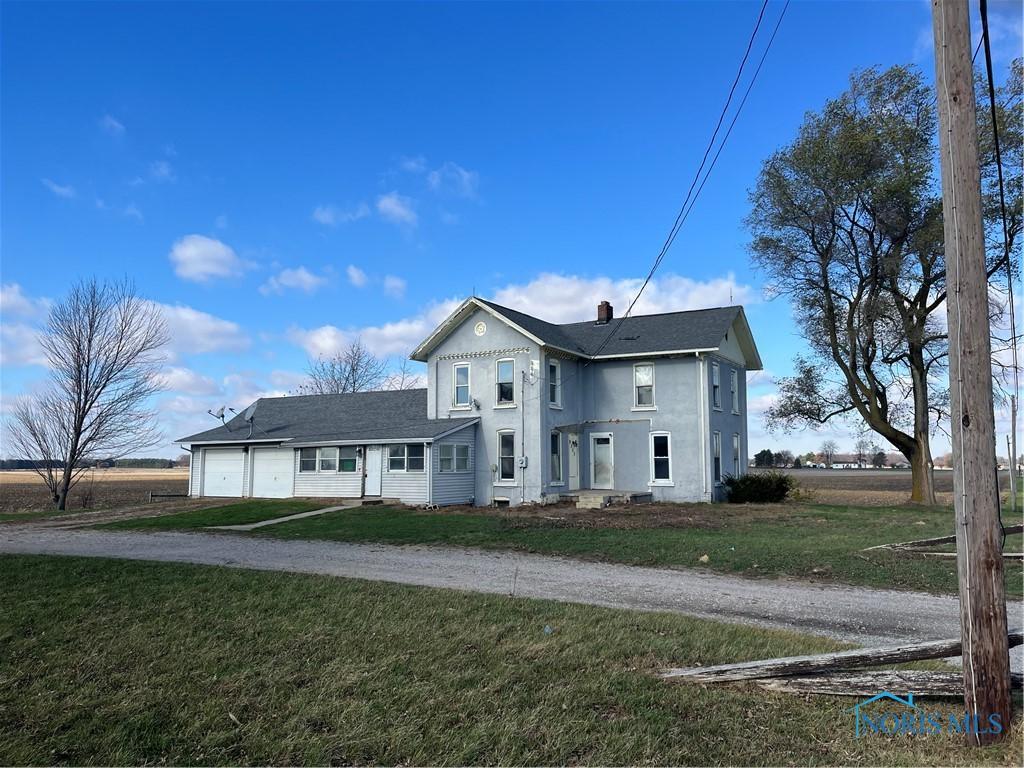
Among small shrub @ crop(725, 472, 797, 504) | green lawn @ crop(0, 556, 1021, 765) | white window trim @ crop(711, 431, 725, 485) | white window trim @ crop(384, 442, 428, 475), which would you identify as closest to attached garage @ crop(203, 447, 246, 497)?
white window trim @ crop(384, 442, 428, 475)

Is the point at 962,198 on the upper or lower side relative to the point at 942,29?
lower

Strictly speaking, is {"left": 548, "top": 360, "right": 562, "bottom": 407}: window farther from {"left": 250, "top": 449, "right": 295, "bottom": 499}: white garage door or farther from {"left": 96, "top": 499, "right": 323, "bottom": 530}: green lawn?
{"left": 250, "top": 449, "right": 295, "bottom": 499}: white garage door

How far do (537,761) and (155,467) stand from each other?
137052mm

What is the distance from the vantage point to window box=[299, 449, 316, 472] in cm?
2845

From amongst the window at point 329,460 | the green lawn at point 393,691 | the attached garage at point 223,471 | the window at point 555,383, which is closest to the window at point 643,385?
the window at point 555,383

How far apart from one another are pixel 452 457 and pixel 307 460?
6935mm

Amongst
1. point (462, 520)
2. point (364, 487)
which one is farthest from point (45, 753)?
point (364, 487)

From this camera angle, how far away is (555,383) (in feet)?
84.9

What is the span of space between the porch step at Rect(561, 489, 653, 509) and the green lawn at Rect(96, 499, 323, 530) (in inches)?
350

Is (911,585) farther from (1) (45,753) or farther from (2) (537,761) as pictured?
(1) (45,753)

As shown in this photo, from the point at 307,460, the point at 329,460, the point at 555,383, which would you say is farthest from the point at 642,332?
the point at 307,460

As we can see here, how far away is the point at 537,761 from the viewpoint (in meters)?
4.36

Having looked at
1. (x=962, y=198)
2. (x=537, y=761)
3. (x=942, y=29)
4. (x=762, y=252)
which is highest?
(x=762, y=252)

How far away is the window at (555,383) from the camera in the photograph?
83.9 feet
